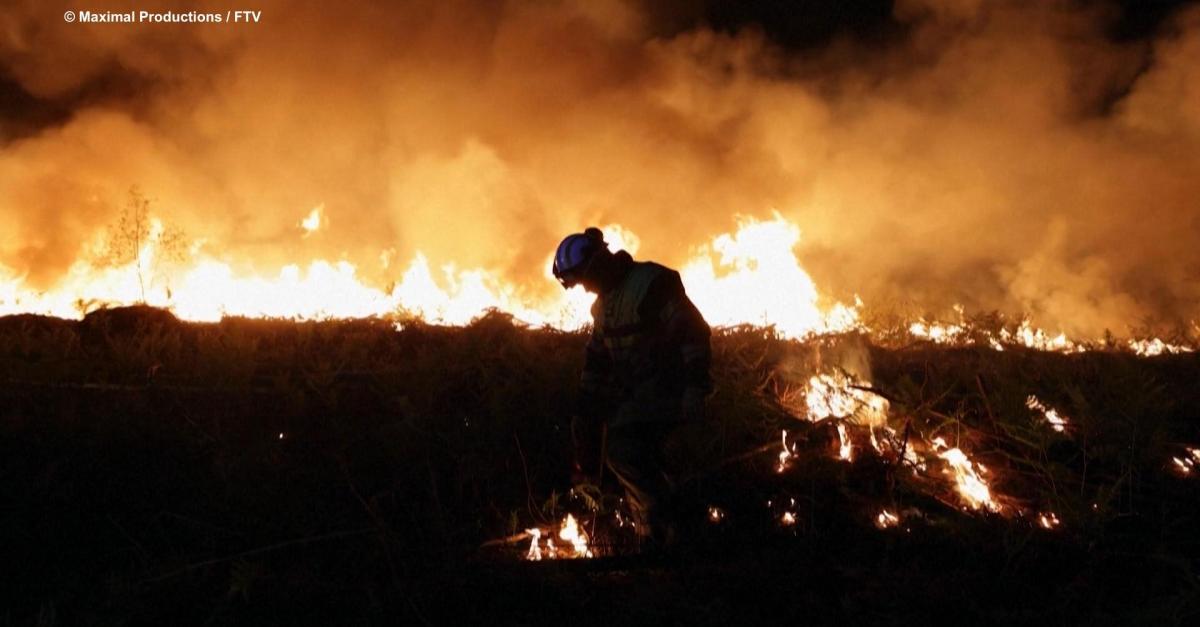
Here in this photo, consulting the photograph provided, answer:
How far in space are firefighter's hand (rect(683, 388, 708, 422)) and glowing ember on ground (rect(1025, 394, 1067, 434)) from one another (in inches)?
101

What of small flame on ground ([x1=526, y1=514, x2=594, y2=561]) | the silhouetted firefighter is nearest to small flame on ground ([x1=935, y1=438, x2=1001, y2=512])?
the silhouetted firefighter

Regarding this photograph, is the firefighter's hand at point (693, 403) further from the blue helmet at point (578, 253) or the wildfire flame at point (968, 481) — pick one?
the wildfire flame at point (968, 481)

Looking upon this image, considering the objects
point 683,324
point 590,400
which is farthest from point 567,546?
point 683,324

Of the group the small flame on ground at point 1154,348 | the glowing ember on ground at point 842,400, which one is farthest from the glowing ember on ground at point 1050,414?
the small flame on ground at point 1154,348

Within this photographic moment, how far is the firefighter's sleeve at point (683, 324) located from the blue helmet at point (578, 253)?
44 centimetres

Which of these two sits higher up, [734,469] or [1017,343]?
[1017,343]

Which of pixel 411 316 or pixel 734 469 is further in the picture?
pixel 411 316

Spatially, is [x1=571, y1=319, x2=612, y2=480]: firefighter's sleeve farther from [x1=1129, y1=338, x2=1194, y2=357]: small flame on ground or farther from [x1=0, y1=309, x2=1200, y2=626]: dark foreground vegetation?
[x1=1129, y1=338, x2=1194, y2=357]: small flame on ground

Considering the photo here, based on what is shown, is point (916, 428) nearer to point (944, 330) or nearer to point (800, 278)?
point (944, 330)

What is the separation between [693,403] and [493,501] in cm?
175

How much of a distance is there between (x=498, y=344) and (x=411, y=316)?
92.5 inches

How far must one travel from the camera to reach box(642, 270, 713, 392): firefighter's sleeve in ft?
12.8

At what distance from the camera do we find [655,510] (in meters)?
4.22

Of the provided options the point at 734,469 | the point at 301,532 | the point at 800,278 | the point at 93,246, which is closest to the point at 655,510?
the point at 734,469
